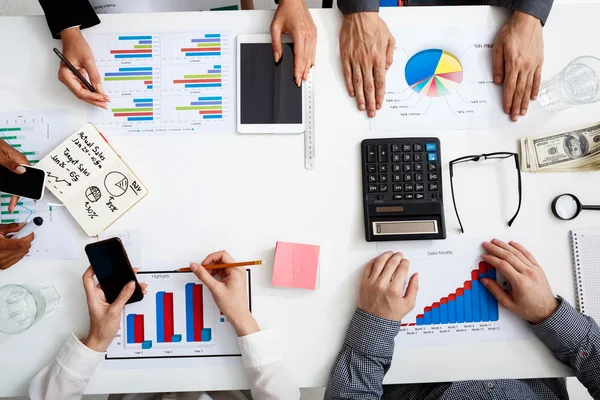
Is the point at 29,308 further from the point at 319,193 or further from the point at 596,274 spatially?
the point at 596,274

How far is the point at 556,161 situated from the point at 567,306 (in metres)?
0.33

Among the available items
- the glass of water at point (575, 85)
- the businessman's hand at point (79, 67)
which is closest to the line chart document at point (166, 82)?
the businessman's hand at point (79, 67)

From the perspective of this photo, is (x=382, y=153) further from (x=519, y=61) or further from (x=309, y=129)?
(x=519, y=61)

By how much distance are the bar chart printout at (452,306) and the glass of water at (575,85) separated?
421 mm

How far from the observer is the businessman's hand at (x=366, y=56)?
3.02 ft

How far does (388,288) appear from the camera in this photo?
2.87ft

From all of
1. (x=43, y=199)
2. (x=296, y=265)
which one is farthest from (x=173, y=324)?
(x=43, y=199)

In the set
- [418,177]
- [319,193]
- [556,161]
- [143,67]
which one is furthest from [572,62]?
[143,67]

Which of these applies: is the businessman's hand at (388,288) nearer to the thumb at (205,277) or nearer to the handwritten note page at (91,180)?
the thumb at (205,277)

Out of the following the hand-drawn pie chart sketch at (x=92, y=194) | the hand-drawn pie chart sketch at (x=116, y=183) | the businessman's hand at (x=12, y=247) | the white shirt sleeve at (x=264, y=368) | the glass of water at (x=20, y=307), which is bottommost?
the white shirt sleeve at (x=264, y=368)

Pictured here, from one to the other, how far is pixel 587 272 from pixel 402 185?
0.47 meters

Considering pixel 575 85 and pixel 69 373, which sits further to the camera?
pixel 575 85

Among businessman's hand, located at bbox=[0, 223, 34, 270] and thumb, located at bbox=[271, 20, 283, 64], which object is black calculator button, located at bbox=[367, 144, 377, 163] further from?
businessman's hand, located at bbox=[0, 223, 34, 270]

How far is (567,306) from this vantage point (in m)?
0.89
